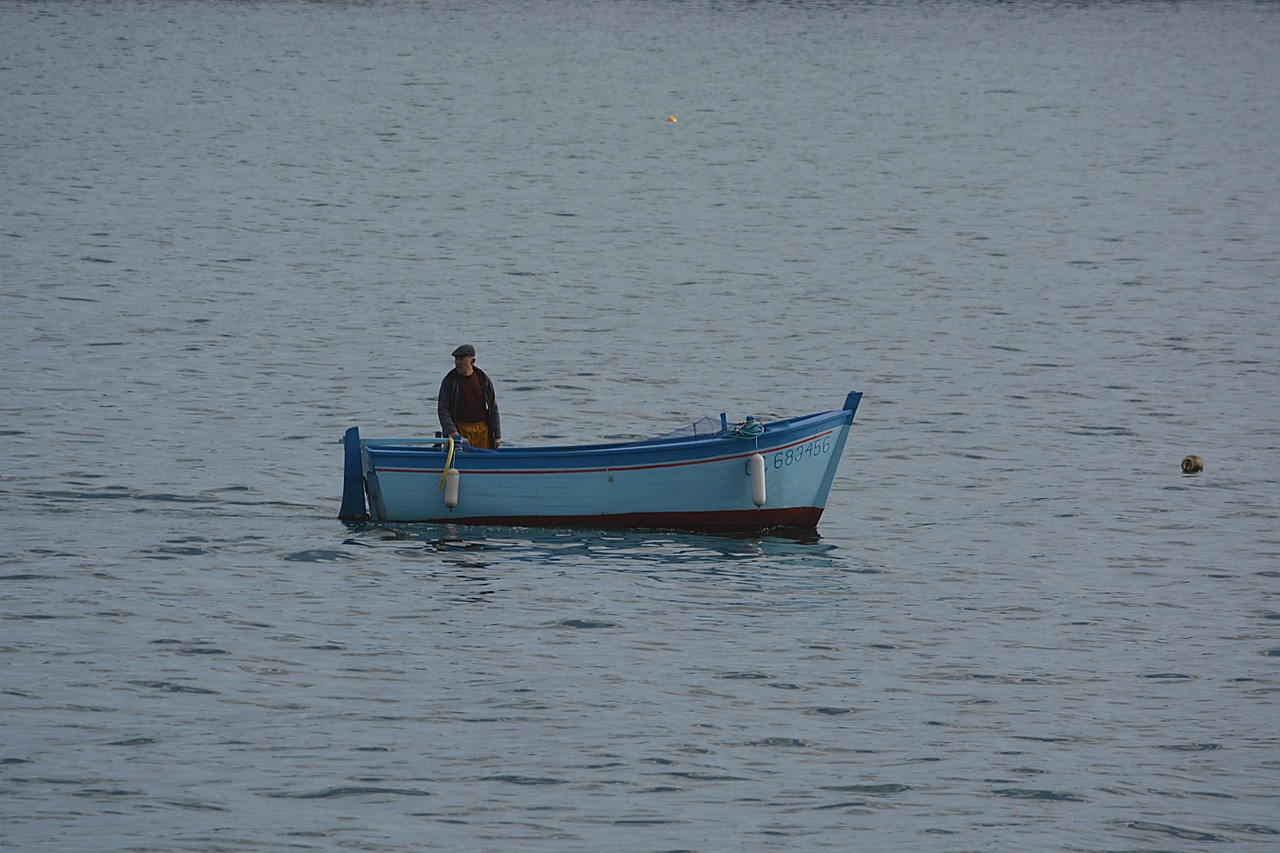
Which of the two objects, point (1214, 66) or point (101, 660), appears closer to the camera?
point (101, 660)

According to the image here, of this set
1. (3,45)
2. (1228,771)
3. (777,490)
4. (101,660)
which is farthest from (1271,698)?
(3,45)

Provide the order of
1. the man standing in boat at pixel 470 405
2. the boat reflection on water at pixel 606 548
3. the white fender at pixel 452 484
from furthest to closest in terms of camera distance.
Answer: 1. the man standing in boat at pixel 470 405
2. the white fender at pixel 452 484
3. the boat reflection on water at pixel 606 548

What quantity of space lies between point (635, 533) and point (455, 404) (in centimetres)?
283

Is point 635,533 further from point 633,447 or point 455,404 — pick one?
point 455,404

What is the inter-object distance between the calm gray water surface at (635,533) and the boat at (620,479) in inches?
15.7

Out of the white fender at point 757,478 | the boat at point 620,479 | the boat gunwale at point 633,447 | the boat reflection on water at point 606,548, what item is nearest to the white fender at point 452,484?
the boat at point 620,479

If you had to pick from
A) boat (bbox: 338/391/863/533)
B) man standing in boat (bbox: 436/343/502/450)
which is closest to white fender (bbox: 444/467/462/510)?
boat (bbox: 338/391/863/533)

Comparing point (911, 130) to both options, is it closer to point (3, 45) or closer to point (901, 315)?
point (901, 315)

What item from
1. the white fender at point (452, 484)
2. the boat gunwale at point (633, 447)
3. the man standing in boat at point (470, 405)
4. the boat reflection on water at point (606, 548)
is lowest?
the boat reflection on water at point (606, 548)

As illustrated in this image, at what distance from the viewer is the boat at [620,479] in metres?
21.2

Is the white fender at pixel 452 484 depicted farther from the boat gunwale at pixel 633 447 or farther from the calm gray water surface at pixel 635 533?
the calm gray water surface at pixel 635 533

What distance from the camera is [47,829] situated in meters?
13.0

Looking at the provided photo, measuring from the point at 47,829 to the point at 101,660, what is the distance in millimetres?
3986

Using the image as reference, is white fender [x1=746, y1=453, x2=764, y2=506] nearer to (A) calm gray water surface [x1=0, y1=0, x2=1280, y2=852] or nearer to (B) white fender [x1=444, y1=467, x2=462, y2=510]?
(A) calm gray water surface [x1=0, y1=0, x2=1280, y2=852]
